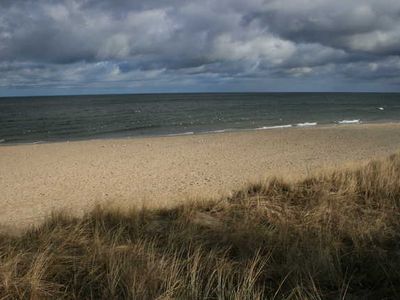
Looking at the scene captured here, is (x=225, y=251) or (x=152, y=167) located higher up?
(x=225, y=251)

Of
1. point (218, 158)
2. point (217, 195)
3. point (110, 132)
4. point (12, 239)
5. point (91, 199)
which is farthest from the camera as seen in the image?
point (110, 132)

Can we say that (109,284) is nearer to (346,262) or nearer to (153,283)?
(153,283)

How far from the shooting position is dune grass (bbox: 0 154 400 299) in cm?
333

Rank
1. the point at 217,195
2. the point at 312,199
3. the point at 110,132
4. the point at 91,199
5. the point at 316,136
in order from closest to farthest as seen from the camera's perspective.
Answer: the point at 312,199, the point at 217,195, the point at 91,199, the point at 316,136, the point at 110,132

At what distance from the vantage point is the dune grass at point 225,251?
3334 mm

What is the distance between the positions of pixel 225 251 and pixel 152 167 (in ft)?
38.1

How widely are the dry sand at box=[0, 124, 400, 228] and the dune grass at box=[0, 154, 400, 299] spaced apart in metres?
1.61

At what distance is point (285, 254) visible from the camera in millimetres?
4105

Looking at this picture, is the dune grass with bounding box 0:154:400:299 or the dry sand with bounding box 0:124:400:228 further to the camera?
the dry sand with bounding box 0:124:400:228

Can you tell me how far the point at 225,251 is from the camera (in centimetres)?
408

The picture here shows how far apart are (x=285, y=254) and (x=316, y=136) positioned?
21.6 metres

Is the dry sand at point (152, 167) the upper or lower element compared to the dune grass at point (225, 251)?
lower

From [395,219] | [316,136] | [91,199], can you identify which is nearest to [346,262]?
[395,219]

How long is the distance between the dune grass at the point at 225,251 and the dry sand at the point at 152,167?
161 cm
